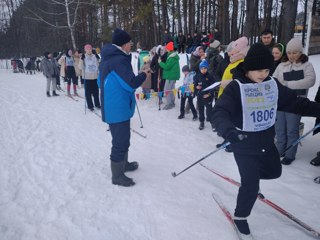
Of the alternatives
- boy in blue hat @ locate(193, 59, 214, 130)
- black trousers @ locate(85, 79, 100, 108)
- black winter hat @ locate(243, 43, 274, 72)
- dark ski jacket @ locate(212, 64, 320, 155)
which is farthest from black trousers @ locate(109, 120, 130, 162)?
black trousers @ locate(85, 79, 100, 108)

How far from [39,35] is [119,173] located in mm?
40874

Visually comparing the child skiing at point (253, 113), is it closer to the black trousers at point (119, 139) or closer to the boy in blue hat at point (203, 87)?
the black trousers at point (119, 139)

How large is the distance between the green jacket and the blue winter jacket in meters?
4.53

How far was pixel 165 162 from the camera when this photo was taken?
459cm

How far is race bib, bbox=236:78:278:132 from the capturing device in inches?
93.3

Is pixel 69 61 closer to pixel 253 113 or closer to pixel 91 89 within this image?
pixel 91 89

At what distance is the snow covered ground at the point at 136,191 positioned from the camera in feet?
9.36

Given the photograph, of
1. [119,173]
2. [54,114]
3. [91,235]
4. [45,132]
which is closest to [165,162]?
[119,173]

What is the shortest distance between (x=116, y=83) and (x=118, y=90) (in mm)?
93

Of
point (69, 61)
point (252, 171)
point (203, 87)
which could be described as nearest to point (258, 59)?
point (252, 171)

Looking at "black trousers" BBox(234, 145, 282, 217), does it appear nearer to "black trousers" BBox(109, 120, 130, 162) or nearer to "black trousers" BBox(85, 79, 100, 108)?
"black trousers" BBox(109, 120, 130, 162)

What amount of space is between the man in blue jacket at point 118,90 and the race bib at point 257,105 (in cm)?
148

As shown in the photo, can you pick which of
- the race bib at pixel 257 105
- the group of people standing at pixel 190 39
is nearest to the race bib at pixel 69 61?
the group of people standing at pixel 190 39

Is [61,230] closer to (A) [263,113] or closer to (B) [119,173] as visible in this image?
(B) [119,173]
